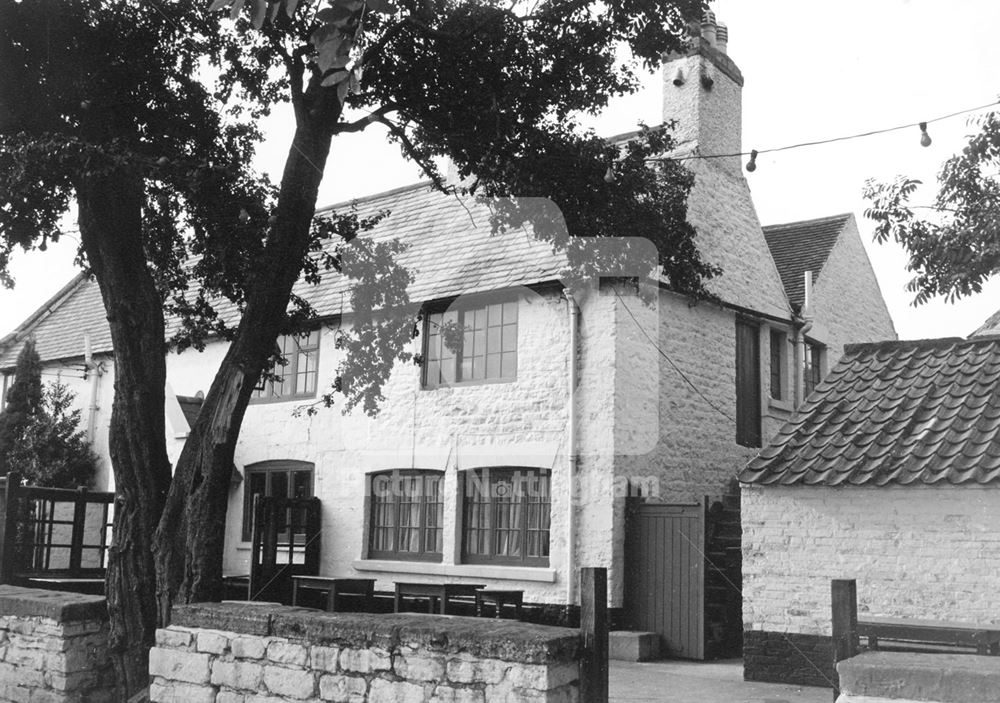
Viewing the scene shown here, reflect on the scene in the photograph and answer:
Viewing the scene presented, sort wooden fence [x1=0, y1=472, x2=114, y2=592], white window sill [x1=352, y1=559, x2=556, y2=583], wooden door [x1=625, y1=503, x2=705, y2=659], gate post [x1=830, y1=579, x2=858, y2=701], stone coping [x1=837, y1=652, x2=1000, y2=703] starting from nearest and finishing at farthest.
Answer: stone coping [x1=837, y1=652, x2=1000, y2=703], gate post [x1=830, y1=579, x2=858, y2=701], wooden fence [x1=0, y1=472, x2=114, y2=592], wooden door [x1=625, y1=503, x2=705, y2=659], white window sill [x1=352, y1=559, x2=556, y2=583]

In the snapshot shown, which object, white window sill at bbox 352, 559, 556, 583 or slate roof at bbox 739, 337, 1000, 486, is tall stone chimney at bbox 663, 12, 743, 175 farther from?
white window sill at bbox 352, 559, 556, 583

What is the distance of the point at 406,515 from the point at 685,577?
4.94 m

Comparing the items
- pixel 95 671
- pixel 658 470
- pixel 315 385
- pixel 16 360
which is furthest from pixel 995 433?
pixel 16 360

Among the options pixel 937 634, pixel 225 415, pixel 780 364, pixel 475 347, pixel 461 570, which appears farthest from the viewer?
pixel 780 364

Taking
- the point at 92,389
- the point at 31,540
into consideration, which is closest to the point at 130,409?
the point at 31,540

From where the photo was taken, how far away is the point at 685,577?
14.0 m

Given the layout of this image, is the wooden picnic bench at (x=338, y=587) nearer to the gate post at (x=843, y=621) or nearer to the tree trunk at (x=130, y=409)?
the tree trunk at (x=130, y=409)

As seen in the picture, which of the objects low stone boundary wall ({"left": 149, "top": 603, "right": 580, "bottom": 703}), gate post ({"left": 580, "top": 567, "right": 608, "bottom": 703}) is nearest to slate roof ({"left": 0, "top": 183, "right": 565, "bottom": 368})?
low stone boundary wall ({"left": 149, "top": 603, "right": 580, "bottom": 703})

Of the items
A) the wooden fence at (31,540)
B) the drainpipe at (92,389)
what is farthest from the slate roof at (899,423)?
the drainpipe at (92,389)

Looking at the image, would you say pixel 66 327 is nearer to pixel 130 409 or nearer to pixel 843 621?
pixel 130 409

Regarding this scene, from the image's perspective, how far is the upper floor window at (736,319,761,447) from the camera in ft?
55.7

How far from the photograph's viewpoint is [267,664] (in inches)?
281

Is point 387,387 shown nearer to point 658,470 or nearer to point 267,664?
point 658,470

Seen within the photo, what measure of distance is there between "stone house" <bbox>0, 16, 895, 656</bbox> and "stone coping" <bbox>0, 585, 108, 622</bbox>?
6.93 m
